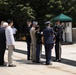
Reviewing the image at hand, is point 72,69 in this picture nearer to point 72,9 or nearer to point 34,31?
point 34,31

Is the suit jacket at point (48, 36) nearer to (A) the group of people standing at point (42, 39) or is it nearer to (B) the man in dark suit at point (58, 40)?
(A) the group of people standing at point (42, 39)

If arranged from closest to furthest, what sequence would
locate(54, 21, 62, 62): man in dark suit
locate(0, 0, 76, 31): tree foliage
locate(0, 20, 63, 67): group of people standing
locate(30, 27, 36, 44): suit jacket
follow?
locate(0, 20, 63, 67): group of people standing → locate(30, 27, 36, 44): suit jacket → locate(54, 21, 62, 62): man in dark suit → locate(0, 0, 76, 31): tree foliage

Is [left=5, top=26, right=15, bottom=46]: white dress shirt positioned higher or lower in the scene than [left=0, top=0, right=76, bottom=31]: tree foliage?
lower

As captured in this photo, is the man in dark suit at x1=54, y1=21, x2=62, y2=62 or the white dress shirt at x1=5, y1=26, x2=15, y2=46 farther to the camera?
the man in dark suit at x1=54, y1=21, x2=62, y2=62

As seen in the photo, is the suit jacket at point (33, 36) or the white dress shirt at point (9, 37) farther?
the suit jacket at point (33, 36)

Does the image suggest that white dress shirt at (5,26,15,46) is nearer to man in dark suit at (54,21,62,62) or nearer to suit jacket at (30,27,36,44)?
suit jacket at (30,27,36,44)

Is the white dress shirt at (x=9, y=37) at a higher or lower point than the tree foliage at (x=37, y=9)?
lower

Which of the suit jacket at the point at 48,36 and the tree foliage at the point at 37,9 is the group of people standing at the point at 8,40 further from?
the tree foliage at the point at 37,9

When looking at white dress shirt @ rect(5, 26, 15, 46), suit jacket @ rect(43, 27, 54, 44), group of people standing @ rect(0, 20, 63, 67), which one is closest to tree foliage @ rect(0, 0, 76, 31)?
group of people standing @ rect(0, 20, 63, 67)

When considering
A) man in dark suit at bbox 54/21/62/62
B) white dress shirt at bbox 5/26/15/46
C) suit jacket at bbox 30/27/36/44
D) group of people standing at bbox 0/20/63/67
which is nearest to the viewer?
white dress shirt at bbox 5/26/15/46

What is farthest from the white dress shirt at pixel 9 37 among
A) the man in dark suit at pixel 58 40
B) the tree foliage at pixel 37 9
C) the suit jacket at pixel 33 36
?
the tree foliage at pixel 37 9

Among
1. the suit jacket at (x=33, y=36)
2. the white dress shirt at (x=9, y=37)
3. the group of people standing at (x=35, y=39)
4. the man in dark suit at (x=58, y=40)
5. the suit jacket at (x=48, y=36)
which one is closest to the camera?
the white dress shirt at (x=9, y=37)

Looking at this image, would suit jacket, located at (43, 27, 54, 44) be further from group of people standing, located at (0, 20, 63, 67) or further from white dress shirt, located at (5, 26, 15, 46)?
white dress shirt, located at (5, 26, 15, 46)

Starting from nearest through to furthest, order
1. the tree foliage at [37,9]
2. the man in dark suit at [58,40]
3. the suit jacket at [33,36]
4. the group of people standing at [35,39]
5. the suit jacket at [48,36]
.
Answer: the group of people standing at [35,39] < the suit jacket at [48,36] < the suit jacket at [33,36] < the man in dark suit at [58,40] < the tree foliage at [37,9]
